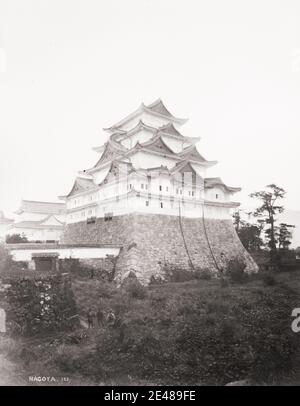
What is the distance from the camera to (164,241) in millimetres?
20516

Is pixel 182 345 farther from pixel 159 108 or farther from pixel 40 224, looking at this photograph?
pixel 40 224

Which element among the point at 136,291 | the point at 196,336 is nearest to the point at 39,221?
the point at 136,291

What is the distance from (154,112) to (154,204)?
886cm

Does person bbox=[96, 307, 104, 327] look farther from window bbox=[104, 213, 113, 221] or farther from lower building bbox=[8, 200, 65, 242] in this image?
lower building bbox=[8, 200, 65, 242]

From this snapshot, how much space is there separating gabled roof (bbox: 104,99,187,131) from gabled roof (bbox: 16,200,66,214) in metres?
17.3

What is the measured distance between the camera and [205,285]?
17.8m

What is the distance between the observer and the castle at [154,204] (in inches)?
789

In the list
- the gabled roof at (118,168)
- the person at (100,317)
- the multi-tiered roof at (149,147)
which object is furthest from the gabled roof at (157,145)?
the person at (100,317)

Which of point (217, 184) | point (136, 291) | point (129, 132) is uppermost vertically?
point (129, 132)

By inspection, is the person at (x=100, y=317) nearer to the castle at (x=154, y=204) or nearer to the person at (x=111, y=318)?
the person at (x=111, y=318)

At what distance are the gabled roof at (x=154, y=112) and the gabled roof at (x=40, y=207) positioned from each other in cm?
1731

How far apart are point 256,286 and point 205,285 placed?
9.11ft

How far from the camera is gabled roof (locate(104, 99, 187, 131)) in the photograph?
1000 inches
